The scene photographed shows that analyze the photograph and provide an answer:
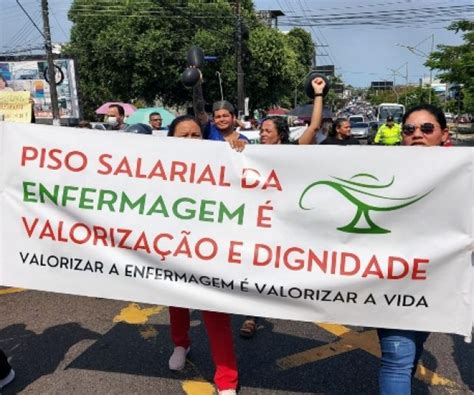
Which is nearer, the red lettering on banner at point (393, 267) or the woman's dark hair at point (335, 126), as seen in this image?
the red lettering on banner at point (393, 267)

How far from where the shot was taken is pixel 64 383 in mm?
3266

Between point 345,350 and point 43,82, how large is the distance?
71.3ft

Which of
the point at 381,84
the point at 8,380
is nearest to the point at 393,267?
the point at 8,380

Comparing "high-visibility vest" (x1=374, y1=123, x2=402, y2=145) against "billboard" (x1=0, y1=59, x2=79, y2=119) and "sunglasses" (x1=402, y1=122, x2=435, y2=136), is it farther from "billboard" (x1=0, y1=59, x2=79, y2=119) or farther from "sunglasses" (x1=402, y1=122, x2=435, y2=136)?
"billboard" (x1=0, y1=59, x2=79, y2=119)

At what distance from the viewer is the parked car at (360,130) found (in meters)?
29.7

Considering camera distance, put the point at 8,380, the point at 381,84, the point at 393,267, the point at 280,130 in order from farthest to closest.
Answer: the point at 381,84
the point at 280,130
the point at 8,380
the point at 393,267

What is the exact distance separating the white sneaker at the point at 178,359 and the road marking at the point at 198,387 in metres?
0.14

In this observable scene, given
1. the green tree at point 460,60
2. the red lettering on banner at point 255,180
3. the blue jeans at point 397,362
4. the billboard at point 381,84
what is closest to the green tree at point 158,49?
the green tree at point 460,60

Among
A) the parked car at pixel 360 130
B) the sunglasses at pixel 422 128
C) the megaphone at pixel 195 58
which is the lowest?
the parked car at pixel 360 130

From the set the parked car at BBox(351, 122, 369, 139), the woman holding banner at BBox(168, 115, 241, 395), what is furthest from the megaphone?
the parked car at BBox(351, 122, 369, 139)

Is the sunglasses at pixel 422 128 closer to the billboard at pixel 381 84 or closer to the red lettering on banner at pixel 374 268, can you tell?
the red lettering on banner at pixel 374 268

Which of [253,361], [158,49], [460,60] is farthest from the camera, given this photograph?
[158,49]

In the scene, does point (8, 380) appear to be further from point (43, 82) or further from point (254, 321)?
point (43, 82)

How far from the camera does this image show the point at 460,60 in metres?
22.6
